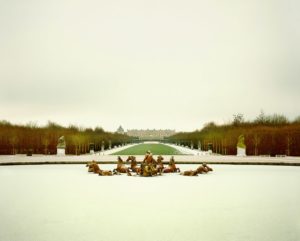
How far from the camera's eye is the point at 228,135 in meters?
31.9

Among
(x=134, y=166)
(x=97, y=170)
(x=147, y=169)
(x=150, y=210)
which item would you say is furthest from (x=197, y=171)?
(x=150, y=210)

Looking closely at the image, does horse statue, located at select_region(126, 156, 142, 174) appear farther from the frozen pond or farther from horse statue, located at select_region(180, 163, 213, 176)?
the frozen pond

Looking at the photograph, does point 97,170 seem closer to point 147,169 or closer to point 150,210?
point 147,169

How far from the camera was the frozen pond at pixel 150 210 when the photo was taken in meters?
6.31

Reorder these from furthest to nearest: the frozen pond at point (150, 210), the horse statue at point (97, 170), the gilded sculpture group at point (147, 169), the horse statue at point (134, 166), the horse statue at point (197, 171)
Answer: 1. the horse statue at point (134, 166)
2. the horse statue at point (97, 170)
3. the gilded sculpture group at point (147, 169)
4. the horse statue at point (197, 171)
5. the frozen pond at point (150, 210)

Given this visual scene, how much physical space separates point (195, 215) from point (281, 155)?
72.5 feet

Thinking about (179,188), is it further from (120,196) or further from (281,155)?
(281,155)

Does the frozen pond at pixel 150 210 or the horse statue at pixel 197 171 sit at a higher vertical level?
the horse statue at pixel 197 171

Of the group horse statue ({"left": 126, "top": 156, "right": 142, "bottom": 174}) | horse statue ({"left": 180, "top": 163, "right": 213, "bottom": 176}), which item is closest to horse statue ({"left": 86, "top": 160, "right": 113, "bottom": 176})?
horse statue ({"left": 126, "top": 156, "right": 142, "bottom": 174})

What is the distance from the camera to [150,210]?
8.40m

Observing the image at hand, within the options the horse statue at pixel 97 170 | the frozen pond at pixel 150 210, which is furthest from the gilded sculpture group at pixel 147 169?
the frozen pond at pixel 150 210

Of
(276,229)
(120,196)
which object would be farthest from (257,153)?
(276,229)

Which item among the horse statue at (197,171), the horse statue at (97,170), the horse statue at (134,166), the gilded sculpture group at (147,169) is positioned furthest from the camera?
the horse statue at (134,166)

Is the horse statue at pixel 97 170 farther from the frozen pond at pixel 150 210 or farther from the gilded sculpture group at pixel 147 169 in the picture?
the frozen pond at pixel 150 210
